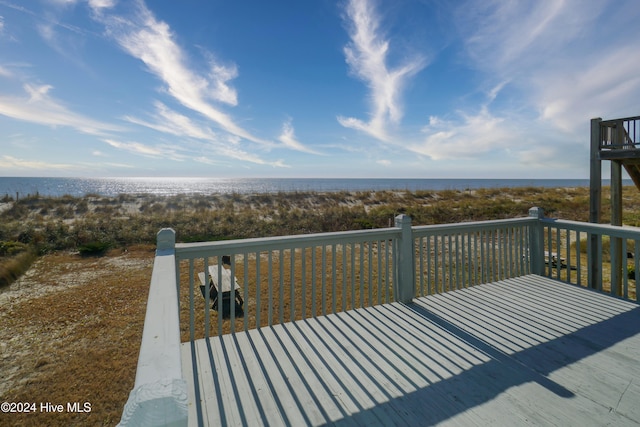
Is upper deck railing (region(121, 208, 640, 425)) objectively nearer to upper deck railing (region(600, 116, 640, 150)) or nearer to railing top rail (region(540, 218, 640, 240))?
railing top rail (region(540, 218, 640, 240))

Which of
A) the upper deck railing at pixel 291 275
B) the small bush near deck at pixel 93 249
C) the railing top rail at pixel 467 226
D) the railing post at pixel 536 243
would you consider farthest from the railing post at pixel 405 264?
the small bush near deck at pixel 93 249

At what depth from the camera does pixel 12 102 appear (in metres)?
5.64

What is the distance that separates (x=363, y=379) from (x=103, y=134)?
17131 millimetres

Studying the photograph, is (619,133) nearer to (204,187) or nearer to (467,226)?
(467,226)

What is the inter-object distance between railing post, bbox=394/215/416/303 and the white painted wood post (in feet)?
8.35

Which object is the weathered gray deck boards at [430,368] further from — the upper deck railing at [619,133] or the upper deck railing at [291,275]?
the upper deck railing at [619,133]

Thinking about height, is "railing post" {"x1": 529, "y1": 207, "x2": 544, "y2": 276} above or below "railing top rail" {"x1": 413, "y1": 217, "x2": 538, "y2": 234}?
below

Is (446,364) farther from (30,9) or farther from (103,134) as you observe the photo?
(103,134)

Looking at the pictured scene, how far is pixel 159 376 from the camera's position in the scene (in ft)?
2.20

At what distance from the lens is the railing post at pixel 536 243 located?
4.18 meters

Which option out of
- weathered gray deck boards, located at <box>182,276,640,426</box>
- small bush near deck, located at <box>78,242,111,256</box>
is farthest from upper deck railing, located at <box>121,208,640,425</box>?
small bush near deck, located at <box>78,242,111,256</box>

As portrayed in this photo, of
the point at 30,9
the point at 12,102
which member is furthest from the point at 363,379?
the point at 12,102

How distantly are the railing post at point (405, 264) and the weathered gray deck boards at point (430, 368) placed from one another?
0.73 ft

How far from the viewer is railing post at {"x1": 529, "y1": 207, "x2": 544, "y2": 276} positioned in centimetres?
418
